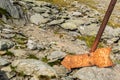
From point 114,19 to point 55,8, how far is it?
6136mm

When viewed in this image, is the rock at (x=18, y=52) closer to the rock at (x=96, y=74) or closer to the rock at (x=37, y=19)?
the rock at (x=96, y=74)

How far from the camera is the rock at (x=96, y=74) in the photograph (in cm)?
1116

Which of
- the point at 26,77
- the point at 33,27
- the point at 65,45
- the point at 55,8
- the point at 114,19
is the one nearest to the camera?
the point at 26,77

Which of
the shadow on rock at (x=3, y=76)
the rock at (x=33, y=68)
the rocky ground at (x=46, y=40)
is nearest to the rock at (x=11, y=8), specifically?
the rocky ground at (x=46, y=40)

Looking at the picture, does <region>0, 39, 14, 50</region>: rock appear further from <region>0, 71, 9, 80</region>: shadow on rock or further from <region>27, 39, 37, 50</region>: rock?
<region>0, 71, 9, 80</region>: shadow on rock

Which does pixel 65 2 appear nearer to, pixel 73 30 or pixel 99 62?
pixel 73 30

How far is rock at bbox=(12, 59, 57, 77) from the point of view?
34.8ft

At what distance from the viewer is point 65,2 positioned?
1104 inches

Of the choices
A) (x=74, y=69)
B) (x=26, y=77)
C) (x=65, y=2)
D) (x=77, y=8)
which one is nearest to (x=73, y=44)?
(x=74, y=69)

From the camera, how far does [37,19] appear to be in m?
19.5

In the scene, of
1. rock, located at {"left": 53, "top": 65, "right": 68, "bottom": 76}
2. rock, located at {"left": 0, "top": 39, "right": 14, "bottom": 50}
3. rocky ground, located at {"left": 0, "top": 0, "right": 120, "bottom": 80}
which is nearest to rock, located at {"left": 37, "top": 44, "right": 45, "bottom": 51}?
rocky ground, located at {"left": 0, "top": 0, "right": 120, "bottom": 80}

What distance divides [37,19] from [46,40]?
151 inches

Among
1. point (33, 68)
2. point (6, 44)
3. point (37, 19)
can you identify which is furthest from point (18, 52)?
point (37, 19)

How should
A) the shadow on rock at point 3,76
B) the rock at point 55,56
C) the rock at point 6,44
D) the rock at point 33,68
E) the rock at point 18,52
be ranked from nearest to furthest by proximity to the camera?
the shadow on rock at point 3,76 → the rock at point 33,68 → the rock at point 18,52 → the rock at point 6,44 → the rock at point 55,56
